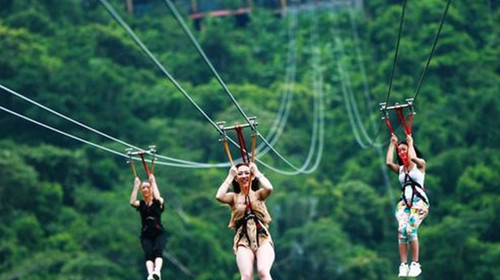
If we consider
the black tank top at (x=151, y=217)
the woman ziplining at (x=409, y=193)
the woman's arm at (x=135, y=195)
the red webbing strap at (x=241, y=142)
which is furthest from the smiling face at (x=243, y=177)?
the black tank top at (x=151, y=217)

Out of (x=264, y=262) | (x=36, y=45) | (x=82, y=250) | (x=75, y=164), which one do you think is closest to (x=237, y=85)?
(x=36, y=45)

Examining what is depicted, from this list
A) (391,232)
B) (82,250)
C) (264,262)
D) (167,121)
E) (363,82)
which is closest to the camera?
(264,262)

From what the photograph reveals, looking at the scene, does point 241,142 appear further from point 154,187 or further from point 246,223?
point 154,187

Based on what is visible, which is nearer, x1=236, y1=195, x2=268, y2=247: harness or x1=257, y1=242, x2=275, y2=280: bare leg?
x1=257, y1=242, x2=275, y2=280: bare leg

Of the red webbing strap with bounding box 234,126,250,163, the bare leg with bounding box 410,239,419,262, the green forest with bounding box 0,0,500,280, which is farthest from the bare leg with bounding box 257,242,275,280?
the green forest with bounding box 0,0,500,280

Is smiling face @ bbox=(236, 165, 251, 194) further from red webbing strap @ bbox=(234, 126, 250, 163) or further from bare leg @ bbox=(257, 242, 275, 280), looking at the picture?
bare leg @ bbox=(257, 242, 275, 280)

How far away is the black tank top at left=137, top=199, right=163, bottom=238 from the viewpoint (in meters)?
14.0

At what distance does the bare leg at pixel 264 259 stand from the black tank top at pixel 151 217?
8.84ft

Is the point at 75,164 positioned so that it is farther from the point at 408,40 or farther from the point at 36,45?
the point at 408,40

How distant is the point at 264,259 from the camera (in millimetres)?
11352

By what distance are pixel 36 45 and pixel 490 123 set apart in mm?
19869

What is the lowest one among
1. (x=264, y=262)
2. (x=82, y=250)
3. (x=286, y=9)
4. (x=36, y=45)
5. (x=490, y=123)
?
(x=264, y=262)

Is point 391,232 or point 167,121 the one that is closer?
point 391,232

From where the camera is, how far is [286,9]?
229 ft
